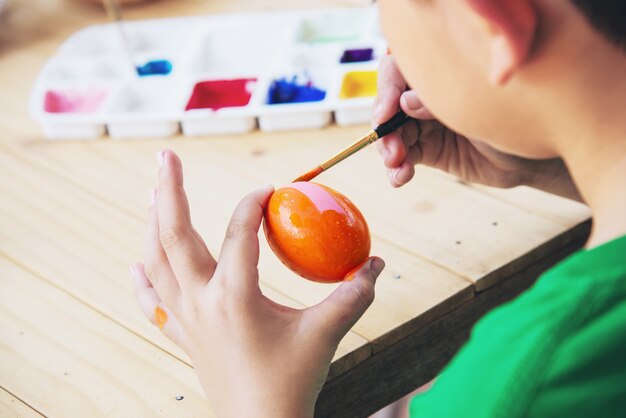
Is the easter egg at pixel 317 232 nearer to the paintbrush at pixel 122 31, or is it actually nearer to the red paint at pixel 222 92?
the red paint at pixel 222 92

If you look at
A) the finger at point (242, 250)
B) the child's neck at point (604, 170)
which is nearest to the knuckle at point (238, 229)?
the finger at point (242, 250)

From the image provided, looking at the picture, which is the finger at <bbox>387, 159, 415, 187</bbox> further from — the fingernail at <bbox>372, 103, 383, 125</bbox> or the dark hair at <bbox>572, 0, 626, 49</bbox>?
the dark hair at <bbox>572, 0, 626, 49</bbox>

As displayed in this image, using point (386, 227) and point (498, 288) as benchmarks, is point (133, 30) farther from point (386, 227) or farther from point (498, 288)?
point (498, 288)

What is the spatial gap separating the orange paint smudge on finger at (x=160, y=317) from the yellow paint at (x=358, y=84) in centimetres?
57

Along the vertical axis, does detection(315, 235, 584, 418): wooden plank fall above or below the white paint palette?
below

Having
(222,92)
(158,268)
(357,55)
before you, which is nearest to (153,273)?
(158,268)

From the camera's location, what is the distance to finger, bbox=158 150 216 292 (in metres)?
0.86

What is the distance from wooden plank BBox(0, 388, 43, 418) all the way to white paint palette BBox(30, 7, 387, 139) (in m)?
0.55

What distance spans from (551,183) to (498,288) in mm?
148

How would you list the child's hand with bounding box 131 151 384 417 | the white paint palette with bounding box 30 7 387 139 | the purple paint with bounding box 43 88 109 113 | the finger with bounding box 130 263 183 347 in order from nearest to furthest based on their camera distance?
the child's hand with bounding box 131 151 384 417
the finger with bounding box 130 263 183 347
the white paint palette with bounding box 30 7 387 139
the purple paint with bounding box 43 88 109 113

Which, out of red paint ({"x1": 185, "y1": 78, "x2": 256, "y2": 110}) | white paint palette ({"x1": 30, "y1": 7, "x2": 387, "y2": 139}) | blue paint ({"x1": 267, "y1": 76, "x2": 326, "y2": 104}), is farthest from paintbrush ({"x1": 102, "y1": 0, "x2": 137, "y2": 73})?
blue paint ({"x1": 267, "y1": 76, "x2": 326, "y2": 104})

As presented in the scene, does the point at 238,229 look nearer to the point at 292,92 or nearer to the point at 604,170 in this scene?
the point at 604,170

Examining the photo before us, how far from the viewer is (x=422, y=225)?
3.70ft

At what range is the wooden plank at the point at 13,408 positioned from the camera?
2.96 feet
